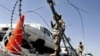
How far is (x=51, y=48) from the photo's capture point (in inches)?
424

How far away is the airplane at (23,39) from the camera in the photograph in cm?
723

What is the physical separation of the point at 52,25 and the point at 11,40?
143 centimetres

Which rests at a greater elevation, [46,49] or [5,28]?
[5,28]

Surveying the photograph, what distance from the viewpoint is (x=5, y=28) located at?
962 centimetres

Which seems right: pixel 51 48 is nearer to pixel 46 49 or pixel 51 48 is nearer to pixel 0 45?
pixel 46 49

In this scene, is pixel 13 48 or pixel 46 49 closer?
pixel 13 48

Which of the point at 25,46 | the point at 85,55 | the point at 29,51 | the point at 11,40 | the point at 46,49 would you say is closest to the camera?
the point at 11,40

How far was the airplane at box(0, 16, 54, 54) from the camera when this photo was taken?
723 centimetres

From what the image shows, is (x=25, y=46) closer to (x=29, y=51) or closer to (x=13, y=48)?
(x=29, y=51)

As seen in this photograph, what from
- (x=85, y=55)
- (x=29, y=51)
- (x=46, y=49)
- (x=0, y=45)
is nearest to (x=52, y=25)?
(x=29, y=51)

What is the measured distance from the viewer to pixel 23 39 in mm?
8312

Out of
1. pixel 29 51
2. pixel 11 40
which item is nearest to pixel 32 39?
pixel 29 51

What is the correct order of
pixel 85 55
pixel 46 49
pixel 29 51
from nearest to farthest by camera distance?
pixel 29 51, pixel 46 49, pixel 85 55

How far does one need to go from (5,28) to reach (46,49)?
6.52ft
